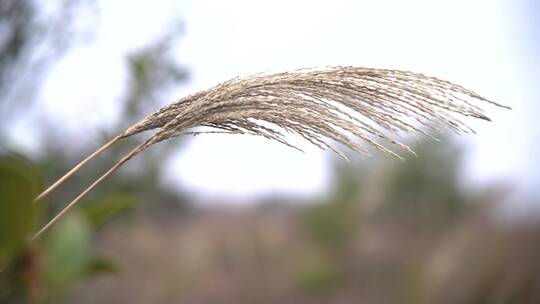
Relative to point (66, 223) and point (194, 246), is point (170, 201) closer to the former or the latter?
point (194, 246)

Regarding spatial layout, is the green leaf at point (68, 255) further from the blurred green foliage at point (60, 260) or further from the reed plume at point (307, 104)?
the reed plume at point (307, 104)

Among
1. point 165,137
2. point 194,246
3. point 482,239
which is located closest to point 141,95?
point 165,137

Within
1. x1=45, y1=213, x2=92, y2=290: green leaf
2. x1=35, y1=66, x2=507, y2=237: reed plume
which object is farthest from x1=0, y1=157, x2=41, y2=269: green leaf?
x1=45, y1=213, x2=92, y2=290: green leaf

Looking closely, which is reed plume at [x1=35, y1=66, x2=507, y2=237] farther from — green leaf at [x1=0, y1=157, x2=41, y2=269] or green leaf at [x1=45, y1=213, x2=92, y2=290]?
green leaf at [x1=45, y1=213, x2=92, y2=290]

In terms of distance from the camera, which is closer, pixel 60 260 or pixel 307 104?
pixel 307 104

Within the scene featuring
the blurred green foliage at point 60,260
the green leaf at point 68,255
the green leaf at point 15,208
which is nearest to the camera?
the green leaf at point 15,208

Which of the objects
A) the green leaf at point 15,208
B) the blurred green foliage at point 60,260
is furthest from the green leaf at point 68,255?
the green leaf at point 15,208

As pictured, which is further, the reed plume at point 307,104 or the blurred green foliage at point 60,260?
the blurred green foliage at point 60,260

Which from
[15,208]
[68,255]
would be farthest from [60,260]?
[15,208]

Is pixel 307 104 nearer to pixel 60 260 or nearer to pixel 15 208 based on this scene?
pixel 15 208

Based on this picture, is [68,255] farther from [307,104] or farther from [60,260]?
[307,104]

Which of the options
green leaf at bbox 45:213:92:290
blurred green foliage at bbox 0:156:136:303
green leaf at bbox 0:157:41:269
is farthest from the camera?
green leaf at bbox 45:213:92:290

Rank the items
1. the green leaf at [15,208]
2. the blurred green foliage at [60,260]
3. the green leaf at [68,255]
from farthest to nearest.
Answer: the green leaf at [68,255], the blurred green foliage at [60,260], the green leaf at [15,208]
